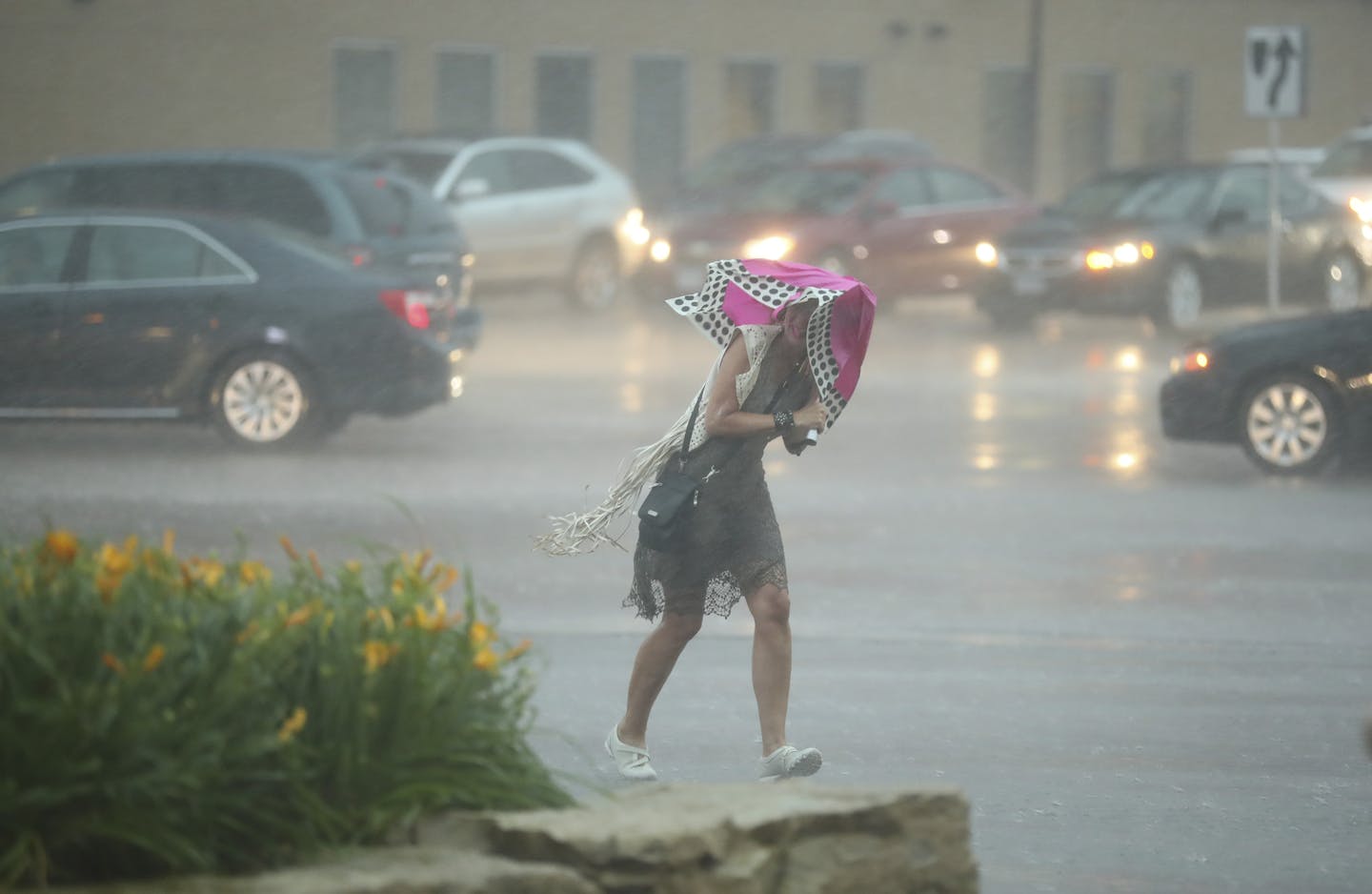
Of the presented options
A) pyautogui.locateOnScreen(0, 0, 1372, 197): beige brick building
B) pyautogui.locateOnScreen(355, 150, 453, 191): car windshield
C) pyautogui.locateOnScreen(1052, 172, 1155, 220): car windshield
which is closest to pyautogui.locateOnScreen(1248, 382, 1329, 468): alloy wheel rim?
pyautogui.locateOnScreen(1052, 172, 1155, 220): car windshield

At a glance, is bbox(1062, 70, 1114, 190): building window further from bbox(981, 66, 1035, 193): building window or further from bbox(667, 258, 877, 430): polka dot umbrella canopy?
bbox(667, 258, 877, 430): polka dot umbrella canopy

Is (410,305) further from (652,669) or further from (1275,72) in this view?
(1275,72)

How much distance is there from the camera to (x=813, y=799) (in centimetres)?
427

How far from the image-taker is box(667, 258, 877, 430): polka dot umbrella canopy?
6320 millimetres

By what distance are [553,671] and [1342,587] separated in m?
3.89

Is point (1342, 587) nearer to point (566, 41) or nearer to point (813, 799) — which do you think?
point (813, 799)

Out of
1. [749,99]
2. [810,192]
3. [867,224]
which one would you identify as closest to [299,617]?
[867,224]

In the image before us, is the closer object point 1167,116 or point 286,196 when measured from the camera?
point 286,196

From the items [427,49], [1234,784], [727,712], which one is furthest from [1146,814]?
[427,49]

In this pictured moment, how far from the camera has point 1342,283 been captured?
2414 centimetres

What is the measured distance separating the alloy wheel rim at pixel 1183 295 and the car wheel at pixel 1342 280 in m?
1.91

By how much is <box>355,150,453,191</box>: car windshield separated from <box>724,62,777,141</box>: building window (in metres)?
15.1

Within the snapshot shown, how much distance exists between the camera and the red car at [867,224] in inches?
950

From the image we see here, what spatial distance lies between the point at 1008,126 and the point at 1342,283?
1819cm
